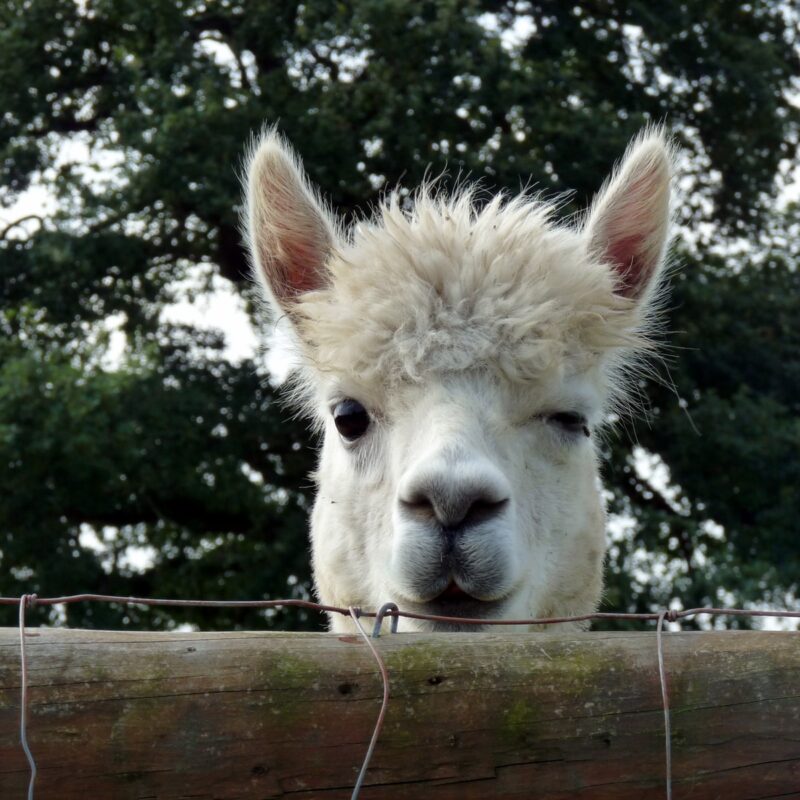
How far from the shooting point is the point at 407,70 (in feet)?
41.0

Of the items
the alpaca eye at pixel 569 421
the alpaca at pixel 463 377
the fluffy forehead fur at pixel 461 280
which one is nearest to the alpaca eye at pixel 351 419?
the alpaca at pixel 463 377

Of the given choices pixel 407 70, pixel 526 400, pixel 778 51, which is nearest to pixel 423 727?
pixel 526 400

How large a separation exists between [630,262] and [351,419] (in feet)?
4.31

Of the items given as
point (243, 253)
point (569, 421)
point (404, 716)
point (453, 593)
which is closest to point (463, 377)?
point (569, 421)

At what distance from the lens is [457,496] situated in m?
2.59

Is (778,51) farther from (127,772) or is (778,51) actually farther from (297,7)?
(127,772)

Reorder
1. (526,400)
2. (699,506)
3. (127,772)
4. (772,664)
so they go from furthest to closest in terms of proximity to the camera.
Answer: (699,506)
(526,400)
(772,664)
(127,772)

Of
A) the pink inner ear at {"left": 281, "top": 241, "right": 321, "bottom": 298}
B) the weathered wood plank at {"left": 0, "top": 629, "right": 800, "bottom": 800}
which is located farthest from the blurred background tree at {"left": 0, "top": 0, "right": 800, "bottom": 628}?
the weathered wood plank at {"left": 0, "top": 629, "right": 800, "bottom": 800}

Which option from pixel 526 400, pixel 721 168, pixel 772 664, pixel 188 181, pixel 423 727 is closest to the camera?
pixel 423 727

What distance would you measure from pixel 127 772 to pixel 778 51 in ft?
50.4

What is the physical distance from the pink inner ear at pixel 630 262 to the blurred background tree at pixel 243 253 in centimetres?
724

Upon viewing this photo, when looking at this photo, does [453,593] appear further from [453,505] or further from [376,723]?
[376,723]

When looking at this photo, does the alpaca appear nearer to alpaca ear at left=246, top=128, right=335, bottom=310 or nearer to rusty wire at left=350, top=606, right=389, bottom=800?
alpaca ear at left=246, top=128, right=335, bottom=310

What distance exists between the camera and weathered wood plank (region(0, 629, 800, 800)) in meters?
1.62
